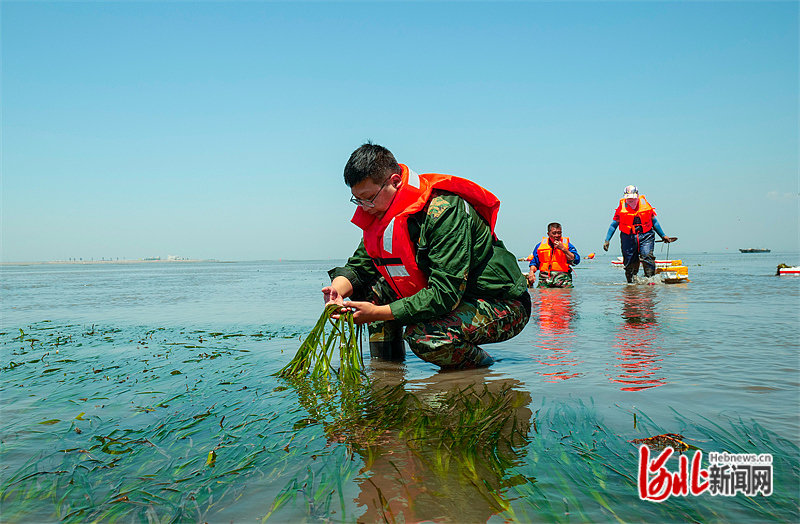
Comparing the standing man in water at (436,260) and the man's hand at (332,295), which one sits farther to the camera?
the man's hand at (332,295)

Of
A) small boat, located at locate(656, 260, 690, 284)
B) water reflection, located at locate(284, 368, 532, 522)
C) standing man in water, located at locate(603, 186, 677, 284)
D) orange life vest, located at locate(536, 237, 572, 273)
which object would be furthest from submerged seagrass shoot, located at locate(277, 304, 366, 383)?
small boat, located at locate(656, 260, 690, 284)

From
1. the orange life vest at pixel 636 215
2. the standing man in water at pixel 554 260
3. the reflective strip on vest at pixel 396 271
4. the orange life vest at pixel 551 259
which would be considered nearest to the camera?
the reflective strip on vest at pixel 396 271

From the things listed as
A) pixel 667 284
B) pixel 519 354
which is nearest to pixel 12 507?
pixel 519 354

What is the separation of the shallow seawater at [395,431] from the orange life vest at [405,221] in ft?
2.48

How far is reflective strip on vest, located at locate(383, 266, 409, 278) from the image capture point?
143 inches

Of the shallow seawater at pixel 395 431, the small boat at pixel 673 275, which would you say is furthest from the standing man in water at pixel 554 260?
the shallow seawater at pixel 395 431

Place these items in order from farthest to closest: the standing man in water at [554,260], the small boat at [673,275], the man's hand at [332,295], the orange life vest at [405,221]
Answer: the small boat at [673,275]
the standing man in water at [554,260]
the man's hand at [332,295]
the orange life vest at [405,221]

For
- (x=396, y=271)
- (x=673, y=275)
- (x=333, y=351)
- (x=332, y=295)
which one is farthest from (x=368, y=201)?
(x=673, y=275)

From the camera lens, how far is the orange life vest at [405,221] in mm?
3453

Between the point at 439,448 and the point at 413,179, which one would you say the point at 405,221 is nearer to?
the point at 413,179

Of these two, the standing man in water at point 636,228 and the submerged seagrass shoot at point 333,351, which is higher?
the standing man in water at point 636,228

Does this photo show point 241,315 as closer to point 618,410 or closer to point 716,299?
point 618,410

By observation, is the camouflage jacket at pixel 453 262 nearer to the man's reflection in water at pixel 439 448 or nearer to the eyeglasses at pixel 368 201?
the eyeglasses at pixel 368 201

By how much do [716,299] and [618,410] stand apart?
290 inches
